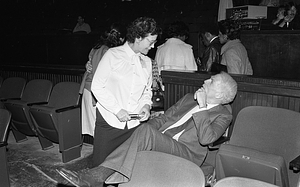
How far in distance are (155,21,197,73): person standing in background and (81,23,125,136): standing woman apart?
0.71 m

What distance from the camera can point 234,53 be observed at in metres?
A: 3.45

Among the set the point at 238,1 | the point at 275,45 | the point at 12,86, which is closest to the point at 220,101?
the point at 275,45

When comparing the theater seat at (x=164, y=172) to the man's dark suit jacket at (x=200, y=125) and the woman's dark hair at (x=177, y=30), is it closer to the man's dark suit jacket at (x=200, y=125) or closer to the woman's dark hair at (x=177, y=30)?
the man's dark suit jacket at (x=200, y=125)

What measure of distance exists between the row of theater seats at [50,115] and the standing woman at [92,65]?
0.52 feet

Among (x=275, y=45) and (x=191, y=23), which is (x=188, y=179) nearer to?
(x=275, y=45)

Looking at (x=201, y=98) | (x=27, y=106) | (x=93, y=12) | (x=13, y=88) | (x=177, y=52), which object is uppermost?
(x=93, y=12)

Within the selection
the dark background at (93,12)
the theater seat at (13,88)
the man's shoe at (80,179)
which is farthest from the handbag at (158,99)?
the dark background at (93,12)

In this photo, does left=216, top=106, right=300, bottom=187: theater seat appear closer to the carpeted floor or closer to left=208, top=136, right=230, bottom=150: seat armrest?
left=208, top=136, right=230, bottom=150: seat armrest

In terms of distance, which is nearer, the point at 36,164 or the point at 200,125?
the point at 200,125

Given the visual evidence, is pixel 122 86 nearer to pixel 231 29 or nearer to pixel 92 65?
pixel 92 65

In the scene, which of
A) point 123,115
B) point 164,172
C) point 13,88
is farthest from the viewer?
point 13,88

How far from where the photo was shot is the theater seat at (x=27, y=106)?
397cm

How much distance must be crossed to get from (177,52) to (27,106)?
74.7 inches

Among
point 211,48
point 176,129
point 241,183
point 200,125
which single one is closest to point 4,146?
point 176,129
